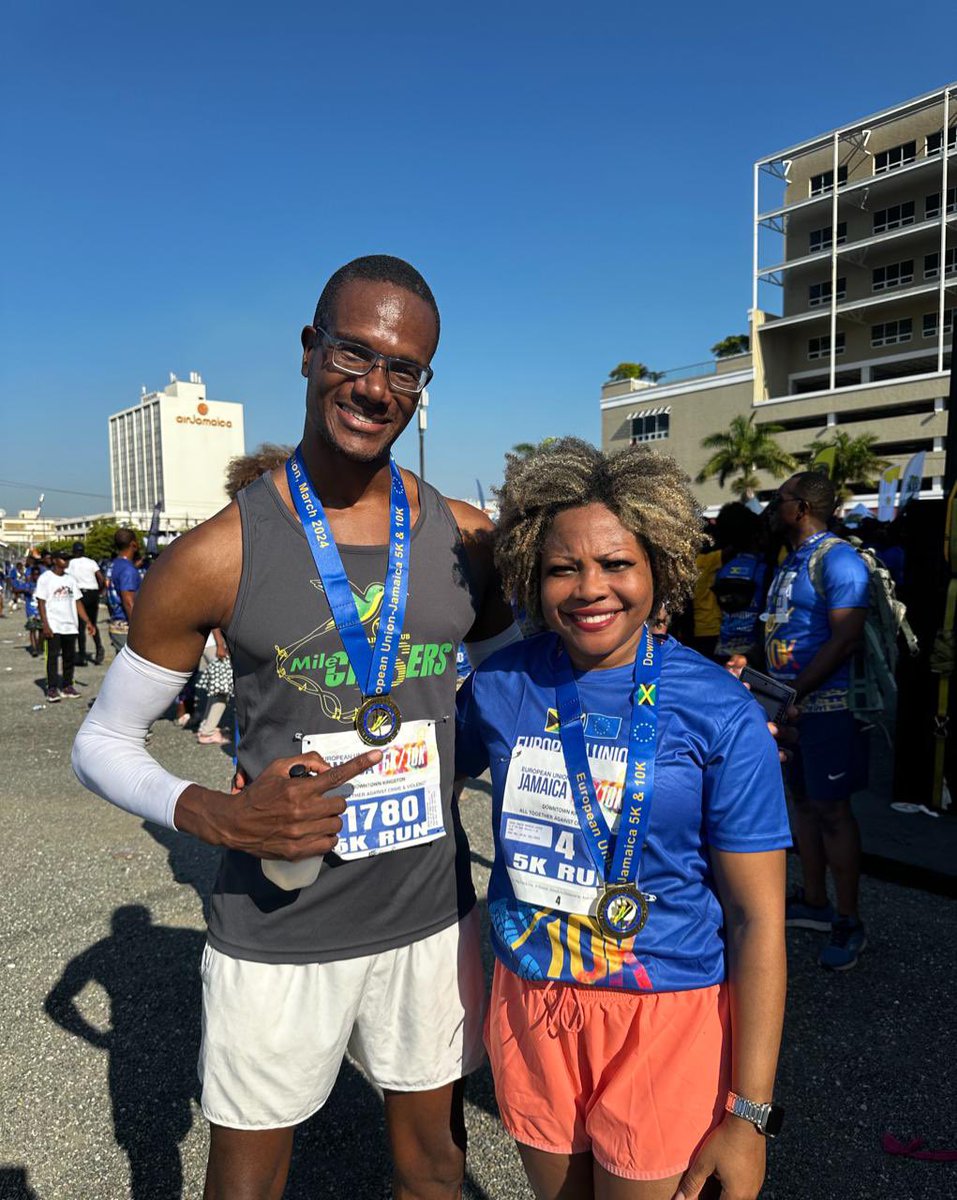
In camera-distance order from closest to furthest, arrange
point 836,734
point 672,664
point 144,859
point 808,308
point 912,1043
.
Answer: point 672,664 → point 912,1043 → point 836,734 → point 144,859 → point 808,308

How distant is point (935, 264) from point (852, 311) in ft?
17.2

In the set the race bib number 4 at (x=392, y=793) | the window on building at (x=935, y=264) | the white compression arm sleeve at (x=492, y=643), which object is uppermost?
the window on building at (x=935, y=264)

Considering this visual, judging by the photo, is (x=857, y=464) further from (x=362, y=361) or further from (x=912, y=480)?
(x=362, y=361)

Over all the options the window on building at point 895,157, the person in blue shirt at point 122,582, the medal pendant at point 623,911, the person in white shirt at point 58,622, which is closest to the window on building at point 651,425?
A: the window on building at point 895,157

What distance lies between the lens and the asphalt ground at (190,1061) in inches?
96.6

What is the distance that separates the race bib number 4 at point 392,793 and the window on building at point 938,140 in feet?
200

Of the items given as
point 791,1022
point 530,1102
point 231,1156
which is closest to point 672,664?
point 530,1102

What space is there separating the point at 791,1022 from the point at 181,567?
2970 mm

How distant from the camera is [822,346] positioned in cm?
5638

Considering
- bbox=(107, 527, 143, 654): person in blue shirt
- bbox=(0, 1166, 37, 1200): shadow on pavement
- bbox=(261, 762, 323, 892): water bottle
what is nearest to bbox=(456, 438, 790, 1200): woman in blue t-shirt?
bbox=(261, 762, 323, 892): water bottle

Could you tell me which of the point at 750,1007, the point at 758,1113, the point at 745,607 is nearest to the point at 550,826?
the point at 750,1007

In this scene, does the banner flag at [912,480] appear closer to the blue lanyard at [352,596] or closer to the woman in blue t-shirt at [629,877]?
the woman in blue t-shirt at [629,877]

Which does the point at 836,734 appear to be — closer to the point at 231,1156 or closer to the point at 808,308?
A: the point at 231,1156

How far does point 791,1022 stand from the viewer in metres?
3.20
